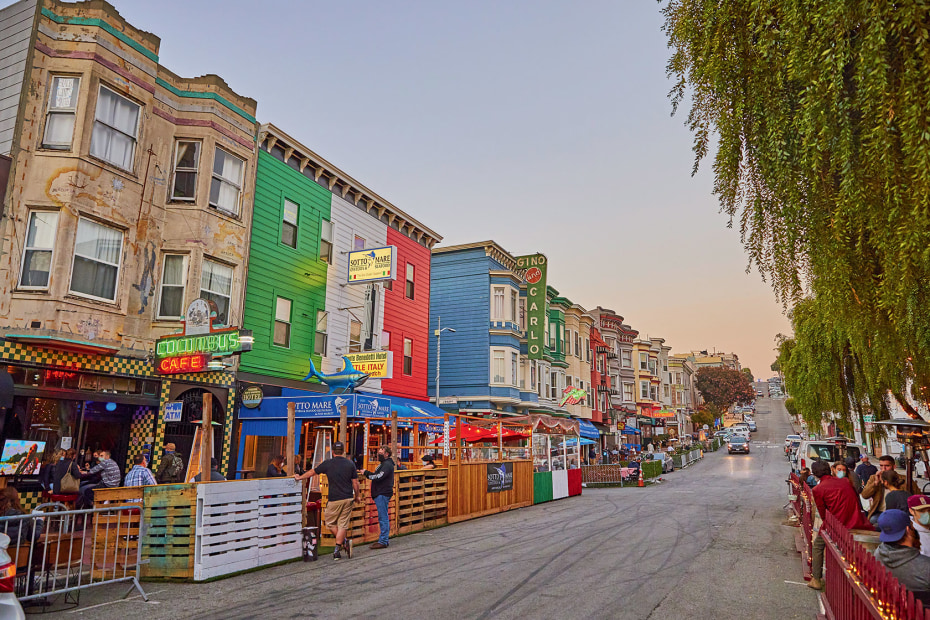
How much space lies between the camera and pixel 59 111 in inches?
569

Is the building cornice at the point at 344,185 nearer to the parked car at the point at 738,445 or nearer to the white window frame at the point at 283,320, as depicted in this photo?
the white window frame at the point at 283,320

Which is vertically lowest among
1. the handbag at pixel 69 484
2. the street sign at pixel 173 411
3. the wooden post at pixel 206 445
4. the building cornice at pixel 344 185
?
the handbag at pixel 69 484

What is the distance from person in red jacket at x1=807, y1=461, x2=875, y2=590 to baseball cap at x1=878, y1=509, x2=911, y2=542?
8.03 feet

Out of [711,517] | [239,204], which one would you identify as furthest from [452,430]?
[239,204]

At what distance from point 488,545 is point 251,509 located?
5.06 meters

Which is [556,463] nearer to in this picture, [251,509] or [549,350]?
[549,350]

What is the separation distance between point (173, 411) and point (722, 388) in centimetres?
10640

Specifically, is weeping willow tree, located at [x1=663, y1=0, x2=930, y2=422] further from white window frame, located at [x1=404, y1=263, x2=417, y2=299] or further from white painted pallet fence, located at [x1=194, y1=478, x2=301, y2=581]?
white window frame, located at [x1=404, y1=263, x2=417, y2=299]

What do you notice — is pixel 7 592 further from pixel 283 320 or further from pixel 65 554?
pixel 283 320

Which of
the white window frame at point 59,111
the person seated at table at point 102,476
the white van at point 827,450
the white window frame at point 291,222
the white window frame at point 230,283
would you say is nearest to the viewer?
the person seated at table at point 102,476

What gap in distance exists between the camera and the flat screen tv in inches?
491

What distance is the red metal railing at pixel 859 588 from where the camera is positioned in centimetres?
374

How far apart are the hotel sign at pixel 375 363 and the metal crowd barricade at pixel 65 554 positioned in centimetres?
1055

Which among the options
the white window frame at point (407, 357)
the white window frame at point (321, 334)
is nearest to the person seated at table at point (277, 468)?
the white window frame at point (321, 334)
